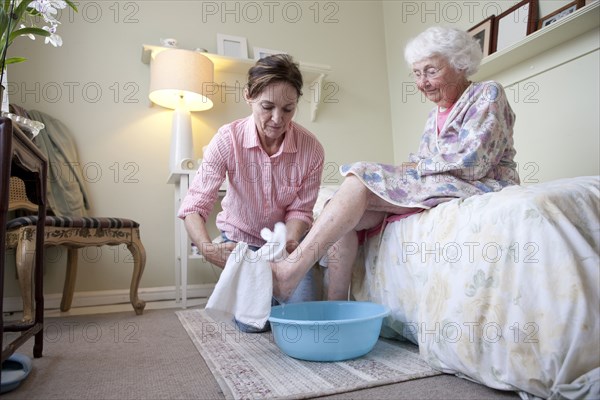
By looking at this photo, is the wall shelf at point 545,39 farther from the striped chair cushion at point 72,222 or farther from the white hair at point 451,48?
the striped chair cushion at point 72,222

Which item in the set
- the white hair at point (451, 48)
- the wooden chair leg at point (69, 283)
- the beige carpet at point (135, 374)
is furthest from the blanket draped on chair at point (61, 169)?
the white hair at point (451, 48)

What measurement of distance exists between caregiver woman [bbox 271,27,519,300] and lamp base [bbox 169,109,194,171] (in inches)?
50.4

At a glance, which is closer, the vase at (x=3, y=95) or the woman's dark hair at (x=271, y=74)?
the vase at (x=3, y=95)

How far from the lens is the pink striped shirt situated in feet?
4.68

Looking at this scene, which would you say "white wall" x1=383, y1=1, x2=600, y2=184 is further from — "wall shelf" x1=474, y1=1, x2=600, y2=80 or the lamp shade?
the lamp shade

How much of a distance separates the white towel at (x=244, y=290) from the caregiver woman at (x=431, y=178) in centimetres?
8

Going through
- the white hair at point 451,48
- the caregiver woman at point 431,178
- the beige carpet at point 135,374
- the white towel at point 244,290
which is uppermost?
the white hair at point 451,48

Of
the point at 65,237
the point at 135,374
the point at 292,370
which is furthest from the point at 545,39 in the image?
the point at 65,237

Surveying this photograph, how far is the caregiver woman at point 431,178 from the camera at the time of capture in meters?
1.17

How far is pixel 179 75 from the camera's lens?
2.27 metres

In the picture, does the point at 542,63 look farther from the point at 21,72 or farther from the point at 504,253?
the point at 21,72

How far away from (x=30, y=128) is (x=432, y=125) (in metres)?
1.24

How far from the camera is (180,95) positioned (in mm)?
2436

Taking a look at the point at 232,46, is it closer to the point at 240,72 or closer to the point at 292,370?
the point at 240,72
